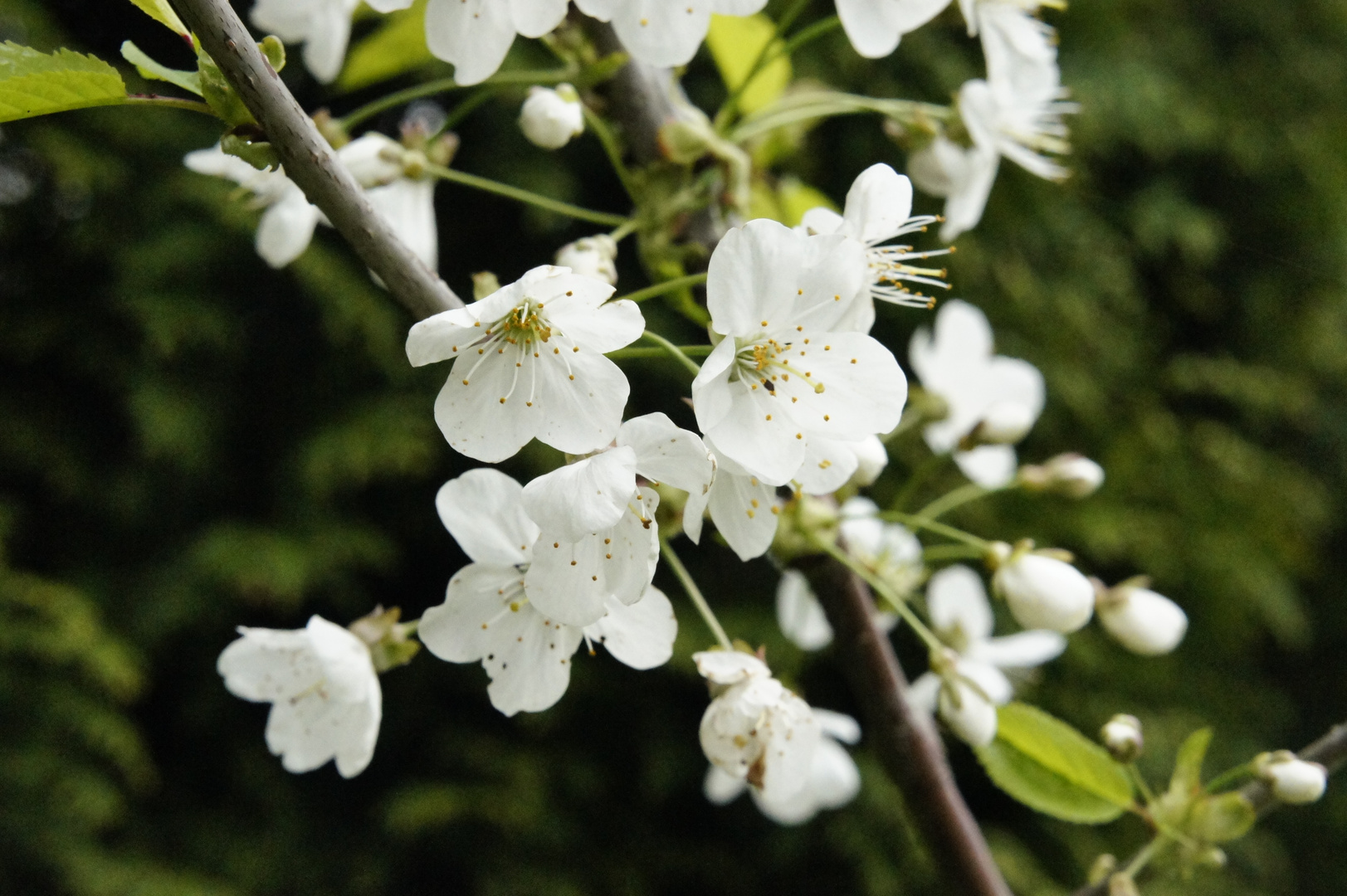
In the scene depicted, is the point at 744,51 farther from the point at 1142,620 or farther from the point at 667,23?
the point at 1142,620

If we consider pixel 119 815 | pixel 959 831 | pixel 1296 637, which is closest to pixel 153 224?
pixel 119 815

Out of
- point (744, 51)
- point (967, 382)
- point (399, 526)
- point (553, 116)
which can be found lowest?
point (399, 526)

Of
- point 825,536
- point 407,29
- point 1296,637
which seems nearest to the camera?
point 825,536

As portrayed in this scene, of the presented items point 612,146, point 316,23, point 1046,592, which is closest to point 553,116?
point 612,146

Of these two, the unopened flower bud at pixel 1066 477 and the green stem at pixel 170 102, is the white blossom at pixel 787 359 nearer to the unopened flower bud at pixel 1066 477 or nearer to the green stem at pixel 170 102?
the green stem at pixel 170 102

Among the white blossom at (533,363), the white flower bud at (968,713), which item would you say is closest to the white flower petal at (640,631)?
the white blossom at (533,363)

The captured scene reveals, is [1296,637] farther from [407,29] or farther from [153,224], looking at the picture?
[153,224]
